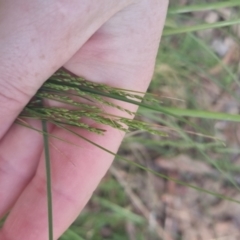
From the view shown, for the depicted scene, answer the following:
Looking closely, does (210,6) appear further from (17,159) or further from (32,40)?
(17,159)

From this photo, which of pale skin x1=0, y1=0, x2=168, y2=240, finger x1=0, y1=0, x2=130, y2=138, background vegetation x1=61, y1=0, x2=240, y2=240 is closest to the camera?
finger x1=0, y1=0, x2=130, y2=138

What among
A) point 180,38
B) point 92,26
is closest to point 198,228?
point 180,38

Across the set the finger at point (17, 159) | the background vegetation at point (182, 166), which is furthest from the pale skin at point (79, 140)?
the background vegetation at point (182, 166)

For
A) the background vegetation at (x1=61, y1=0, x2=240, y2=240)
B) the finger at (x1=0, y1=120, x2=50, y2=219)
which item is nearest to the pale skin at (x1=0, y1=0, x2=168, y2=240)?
the finger at (x1=0, y1=120, x2=50, y2=219)

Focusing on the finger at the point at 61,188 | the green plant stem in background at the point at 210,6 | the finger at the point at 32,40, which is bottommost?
the finger at the point at 61,188

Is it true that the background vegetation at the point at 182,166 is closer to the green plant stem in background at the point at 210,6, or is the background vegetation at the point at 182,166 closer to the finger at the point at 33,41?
the green plant stem in background at the point at 210,6

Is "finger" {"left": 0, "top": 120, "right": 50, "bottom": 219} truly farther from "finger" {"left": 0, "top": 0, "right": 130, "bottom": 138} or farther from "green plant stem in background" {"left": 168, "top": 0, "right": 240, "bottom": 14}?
"green plant stem in background" {"left": 168, "top": 0, "right": 240, "bottom": 14}

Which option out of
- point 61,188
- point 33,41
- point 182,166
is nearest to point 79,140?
point 61,188

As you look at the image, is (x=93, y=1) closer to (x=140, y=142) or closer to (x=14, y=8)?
(x=14, y=8)
